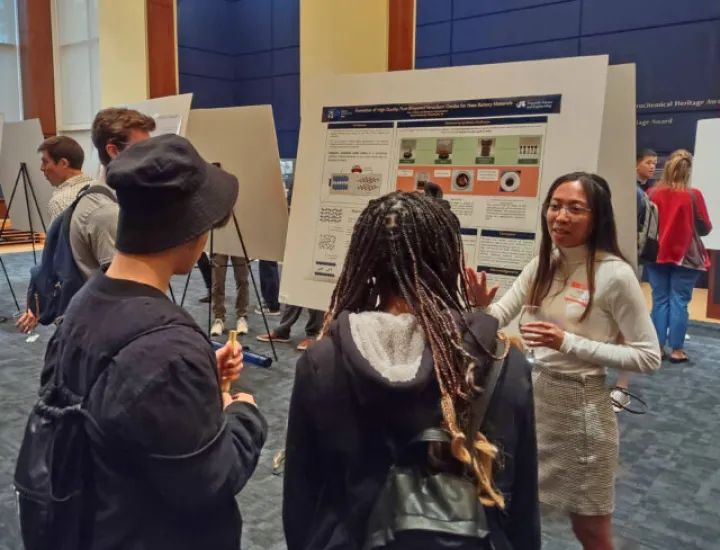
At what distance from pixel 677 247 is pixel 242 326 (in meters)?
3.12

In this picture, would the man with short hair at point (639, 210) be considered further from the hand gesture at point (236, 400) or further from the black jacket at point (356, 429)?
the hand gesture at point (236, 400)

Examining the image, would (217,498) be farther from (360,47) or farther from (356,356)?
(360,47)

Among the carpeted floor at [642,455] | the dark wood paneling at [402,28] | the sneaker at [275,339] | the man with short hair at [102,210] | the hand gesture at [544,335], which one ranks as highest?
the dark wood paneling at [402,28]

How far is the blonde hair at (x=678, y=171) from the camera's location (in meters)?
4.14

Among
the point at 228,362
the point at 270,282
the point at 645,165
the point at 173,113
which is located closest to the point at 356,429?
the point at 228,362

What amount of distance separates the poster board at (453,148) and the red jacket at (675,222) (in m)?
2.42

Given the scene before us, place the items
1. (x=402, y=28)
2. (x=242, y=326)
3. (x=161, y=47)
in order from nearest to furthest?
1. (x=402, y=28)
2. (x=242, y=326)
3. (x=161, y=47)

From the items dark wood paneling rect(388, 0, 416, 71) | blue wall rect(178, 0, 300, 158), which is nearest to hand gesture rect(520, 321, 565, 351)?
dark wood paneling rect(388, 0, 416, 71)

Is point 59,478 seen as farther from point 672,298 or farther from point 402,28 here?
point 672,298

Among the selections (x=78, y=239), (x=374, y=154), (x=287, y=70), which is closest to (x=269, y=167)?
(x=374, y=154)

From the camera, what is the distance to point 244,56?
1078 centimetres

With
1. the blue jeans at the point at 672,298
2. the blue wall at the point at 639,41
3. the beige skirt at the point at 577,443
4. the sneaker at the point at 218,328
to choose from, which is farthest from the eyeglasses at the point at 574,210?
the blue wall at the point at 639,41

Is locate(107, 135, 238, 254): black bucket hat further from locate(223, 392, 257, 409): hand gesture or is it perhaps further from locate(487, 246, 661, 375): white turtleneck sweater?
locate(487, 246, 661, 375): white turtleneck sweater

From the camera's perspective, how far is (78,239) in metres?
2.24
